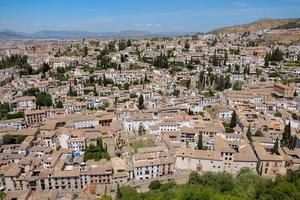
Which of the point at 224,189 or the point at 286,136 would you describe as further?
the point at 286,136

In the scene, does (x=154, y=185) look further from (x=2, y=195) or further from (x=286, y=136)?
(x=286, y=136)

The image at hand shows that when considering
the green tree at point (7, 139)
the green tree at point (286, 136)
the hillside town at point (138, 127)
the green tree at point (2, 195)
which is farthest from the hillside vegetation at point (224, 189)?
the green tree at point (7, 139)

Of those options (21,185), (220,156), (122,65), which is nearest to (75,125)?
(21,185)

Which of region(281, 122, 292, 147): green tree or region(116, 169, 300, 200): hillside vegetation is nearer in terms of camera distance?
region(116, 169, 300, 200): hillside vegetation

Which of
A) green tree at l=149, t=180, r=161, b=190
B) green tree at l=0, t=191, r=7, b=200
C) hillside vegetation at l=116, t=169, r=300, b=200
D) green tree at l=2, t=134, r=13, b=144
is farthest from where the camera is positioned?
green tree at l=2, t=134, r=13, b=144

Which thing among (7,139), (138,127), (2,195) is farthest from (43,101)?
(2,195)

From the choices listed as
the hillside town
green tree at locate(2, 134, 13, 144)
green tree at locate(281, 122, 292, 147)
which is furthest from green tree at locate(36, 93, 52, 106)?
green tree at locate(281, 122, 292, 147)

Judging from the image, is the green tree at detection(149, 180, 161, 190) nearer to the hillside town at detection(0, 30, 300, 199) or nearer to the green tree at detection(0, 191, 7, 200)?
the hillside town at detection(0, 30, 300, 199)

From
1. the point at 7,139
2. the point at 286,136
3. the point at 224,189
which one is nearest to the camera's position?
the point at 224,189

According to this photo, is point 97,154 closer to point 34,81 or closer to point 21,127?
point 21,127
